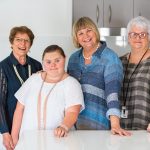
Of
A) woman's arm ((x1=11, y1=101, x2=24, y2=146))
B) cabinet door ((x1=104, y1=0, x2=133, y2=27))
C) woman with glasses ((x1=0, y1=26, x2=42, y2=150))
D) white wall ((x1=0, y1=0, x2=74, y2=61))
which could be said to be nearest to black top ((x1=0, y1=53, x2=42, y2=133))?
woman with glasses ((x1=0, y1=26, x2=42, y2=150))

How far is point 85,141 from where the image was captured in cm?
145

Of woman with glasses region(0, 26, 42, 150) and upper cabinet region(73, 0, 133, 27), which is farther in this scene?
upper cabinet region(73, 0, 133, 27)

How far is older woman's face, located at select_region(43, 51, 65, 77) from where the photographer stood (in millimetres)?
1726

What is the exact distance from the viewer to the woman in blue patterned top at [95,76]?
1.77 m

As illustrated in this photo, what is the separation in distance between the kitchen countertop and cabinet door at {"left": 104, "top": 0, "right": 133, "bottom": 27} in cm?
194

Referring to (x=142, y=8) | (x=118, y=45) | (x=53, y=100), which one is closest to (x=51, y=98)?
(x=53, y=100)

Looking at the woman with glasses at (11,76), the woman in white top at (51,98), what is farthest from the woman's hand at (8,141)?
the woman in white top at (51,98)

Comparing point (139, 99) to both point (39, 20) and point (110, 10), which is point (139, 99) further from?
point (39, 20)

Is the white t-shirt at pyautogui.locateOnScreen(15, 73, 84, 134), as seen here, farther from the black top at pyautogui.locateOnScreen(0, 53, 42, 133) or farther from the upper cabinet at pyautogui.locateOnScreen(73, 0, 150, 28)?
the upper cabinet at pyautogui.locateOnScreen(73, 0, 150, 28)

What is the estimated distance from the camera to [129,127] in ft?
6.76

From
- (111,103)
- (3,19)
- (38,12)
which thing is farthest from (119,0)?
(111,103)

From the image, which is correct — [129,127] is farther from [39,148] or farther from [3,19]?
[3,19]

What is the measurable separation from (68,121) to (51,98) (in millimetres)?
152

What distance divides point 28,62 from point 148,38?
80 centimetres
